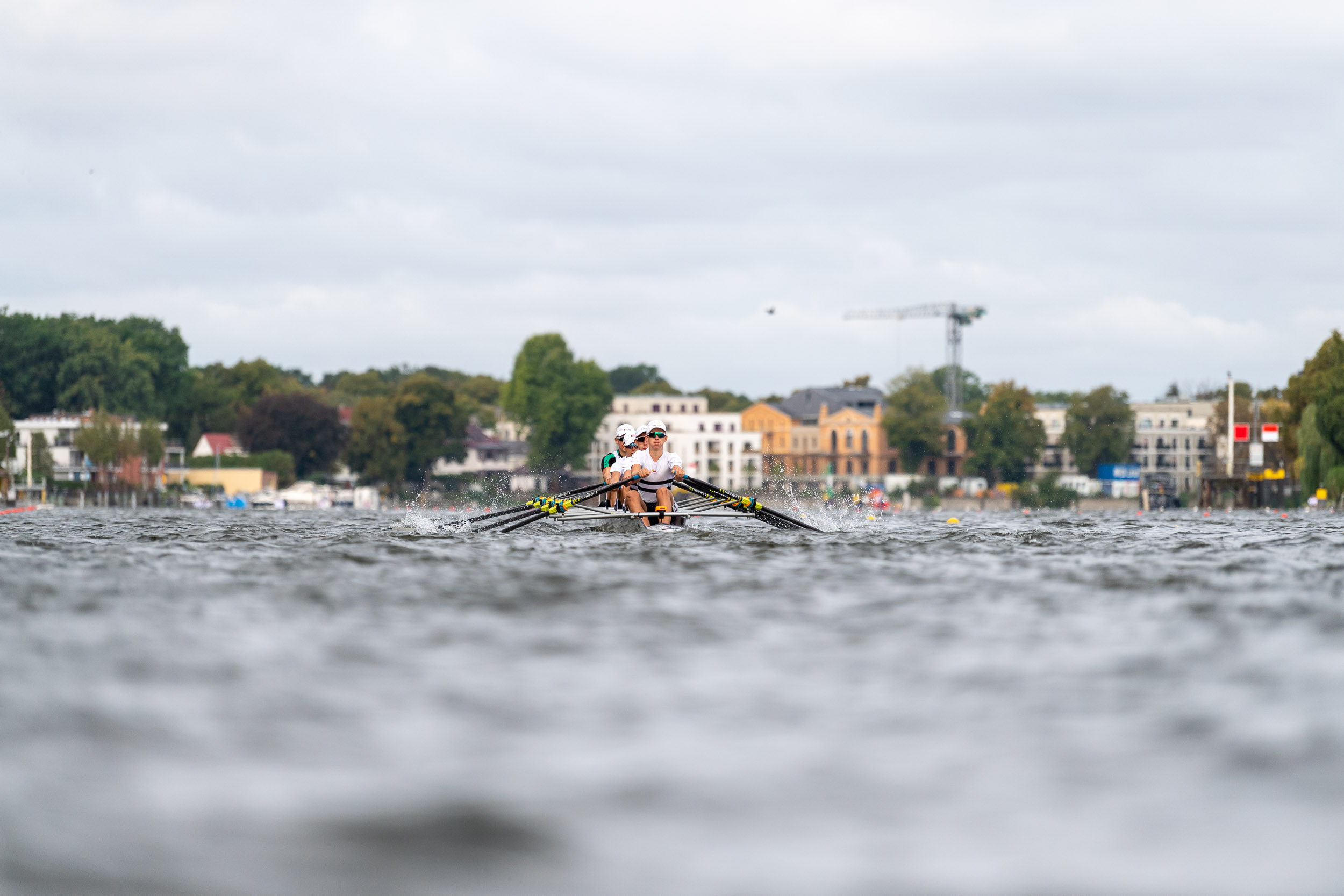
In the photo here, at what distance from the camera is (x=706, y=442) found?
531ft

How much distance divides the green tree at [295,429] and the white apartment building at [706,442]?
33.2 meters

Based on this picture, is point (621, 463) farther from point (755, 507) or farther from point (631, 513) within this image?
point (755, 507)

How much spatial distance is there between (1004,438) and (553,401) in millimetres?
48522

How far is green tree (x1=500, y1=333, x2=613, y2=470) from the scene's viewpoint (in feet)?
429

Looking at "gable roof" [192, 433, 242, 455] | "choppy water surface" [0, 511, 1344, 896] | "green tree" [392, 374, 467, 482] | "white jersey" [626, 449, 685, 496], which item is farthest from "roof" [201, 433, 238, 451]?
"choppy water surface" [0, 511, 1344, 896]

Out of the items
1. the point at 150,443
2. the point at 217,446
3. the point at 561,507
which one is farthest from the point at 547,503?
the point at 217,446

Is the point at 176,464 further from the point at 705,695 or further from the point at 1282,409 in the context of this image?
the point at 705,695

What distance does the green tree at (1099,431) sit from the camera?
149125 mm

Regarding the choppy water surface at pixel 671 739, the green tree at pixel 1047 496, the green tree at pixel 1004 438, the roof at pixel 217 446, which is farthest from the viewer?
the green tree at pixel 1004 438

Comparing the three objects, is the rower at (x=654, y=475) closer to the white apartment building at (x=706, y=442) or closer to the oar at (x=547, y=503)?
the oar at (x=547, y=503)

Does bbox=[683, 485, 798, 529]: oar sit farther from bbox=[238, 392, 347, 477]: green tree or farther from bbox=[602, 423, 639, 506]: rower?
bbox=[238, 392, 347, 477]: green tree

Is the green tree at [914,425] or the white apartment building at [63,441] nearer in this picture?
the white apartment building at [63,441]

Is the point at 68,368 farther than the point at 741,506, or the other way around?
the point at 68,368

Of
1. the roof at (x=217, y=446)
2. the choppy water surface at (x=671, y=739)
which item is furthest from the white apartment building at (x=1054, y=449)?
the choppy water surface at (x=671, y=739)
